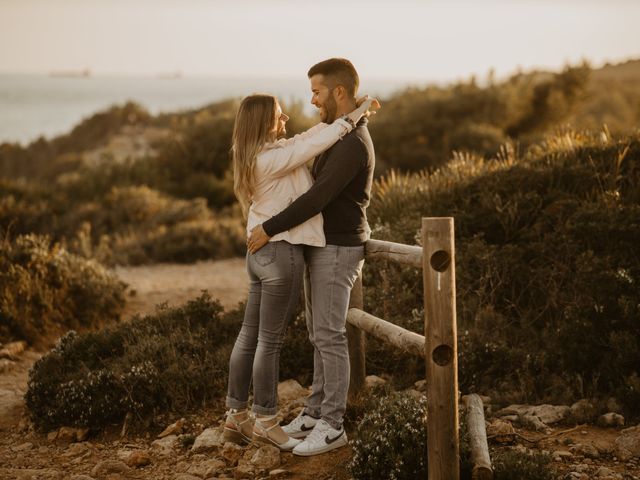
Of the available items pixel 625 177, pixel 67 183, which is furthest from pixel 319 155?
pixel 67 183

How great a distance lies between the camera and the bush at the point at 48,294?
766cm

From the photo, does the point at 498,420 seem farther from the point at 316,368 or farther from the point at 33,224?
the point at 33,224

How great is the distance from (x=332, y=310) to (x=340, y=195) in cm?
70

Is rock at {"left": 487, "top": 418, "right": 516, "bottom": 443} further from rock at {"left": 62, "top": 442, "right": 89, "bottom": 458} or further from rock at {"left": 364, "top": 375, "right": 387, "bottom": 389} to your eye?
rock at {"left": 62, "top": 442, "right": 89, "bottom": 458}

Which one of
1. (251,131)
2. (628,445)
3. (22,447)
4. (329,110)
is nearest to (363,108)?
(329,110)

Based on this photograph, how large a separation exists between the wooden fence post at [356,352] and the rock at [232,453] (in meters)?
0.87

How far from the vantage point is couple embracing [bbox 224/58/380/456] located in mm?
4145

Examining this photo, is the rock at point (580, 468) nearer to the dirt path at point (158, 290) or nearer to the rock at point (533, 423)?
the rock at point (533, 423)

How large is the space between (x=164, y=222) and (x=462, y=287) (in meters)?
8.42

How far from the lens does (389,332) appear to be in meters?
4.33

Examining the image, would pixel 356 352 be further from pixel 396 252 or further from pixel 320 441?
pixel 396 252

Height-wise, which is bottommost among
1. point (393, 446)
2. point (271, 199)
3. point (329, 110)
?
point (393, 446)

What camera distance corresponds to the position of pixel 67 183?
16.9 metres

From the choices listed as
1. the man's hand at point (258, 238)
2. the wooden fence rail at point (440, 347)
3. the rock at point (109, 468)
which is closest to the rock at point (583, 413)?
the wooden fence rail at point (440, 347)
